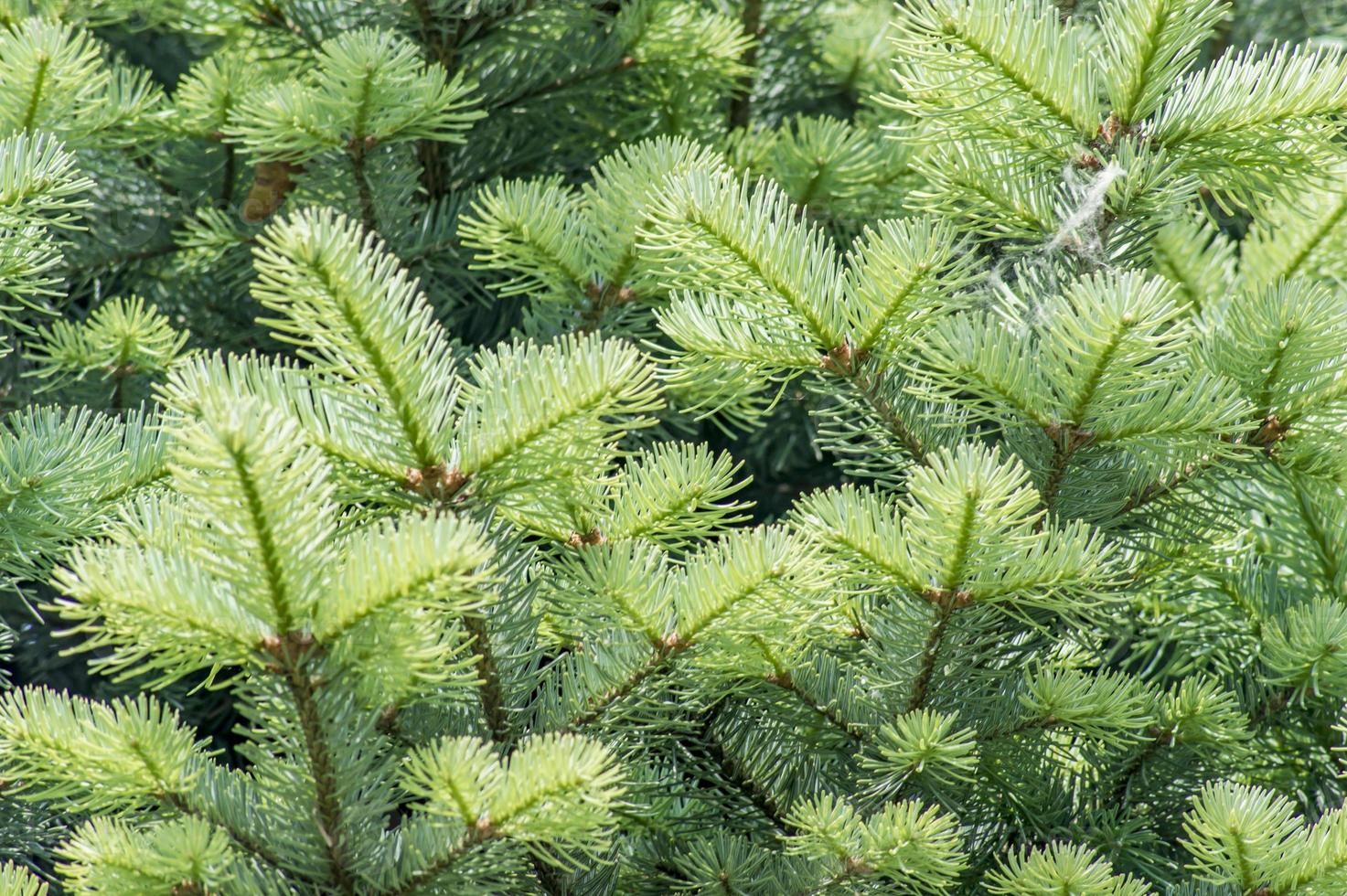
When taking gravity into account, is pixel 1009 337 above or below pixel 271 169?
below

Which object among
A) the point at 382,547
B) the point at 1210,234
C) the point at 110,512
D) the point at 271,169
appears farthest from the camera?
the point at 1210,234

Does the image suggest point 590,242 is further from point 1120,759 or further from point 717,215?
point 1120,759

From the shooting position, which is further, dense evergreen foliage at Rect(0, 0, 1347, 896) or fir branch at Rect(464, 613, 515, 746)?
fir branch at Rect(464, 613, 515, 746)

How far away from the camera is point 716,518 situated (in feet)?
2.88

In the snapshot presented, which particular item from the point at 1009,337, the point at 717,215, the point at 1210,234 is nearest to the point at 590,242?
the point at 717,215

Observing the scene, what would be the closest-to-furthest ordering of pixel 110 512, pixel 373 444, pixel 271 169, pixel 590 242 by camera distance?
pixel 373 444, pixel 110 512, pixel 590 242, pixel 271 169

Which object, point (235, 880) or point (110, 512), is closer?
point (235, 880)

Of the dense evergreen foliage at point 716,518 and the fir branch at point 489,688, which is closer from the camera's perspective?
the dense evergreen foliage at point 716,518

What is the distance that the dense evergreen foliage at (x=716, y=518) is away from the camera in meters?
0.65

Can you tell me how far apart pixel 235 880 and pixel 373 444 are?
25cm

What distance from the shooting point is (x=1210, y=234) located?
1.58 meters

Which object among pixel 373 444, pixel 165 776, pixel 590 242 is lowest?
pixel 165 776

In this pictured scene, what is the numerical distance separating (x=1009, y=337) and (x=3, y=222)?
723 mm

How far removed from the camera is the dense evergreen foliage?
0.65 meters
